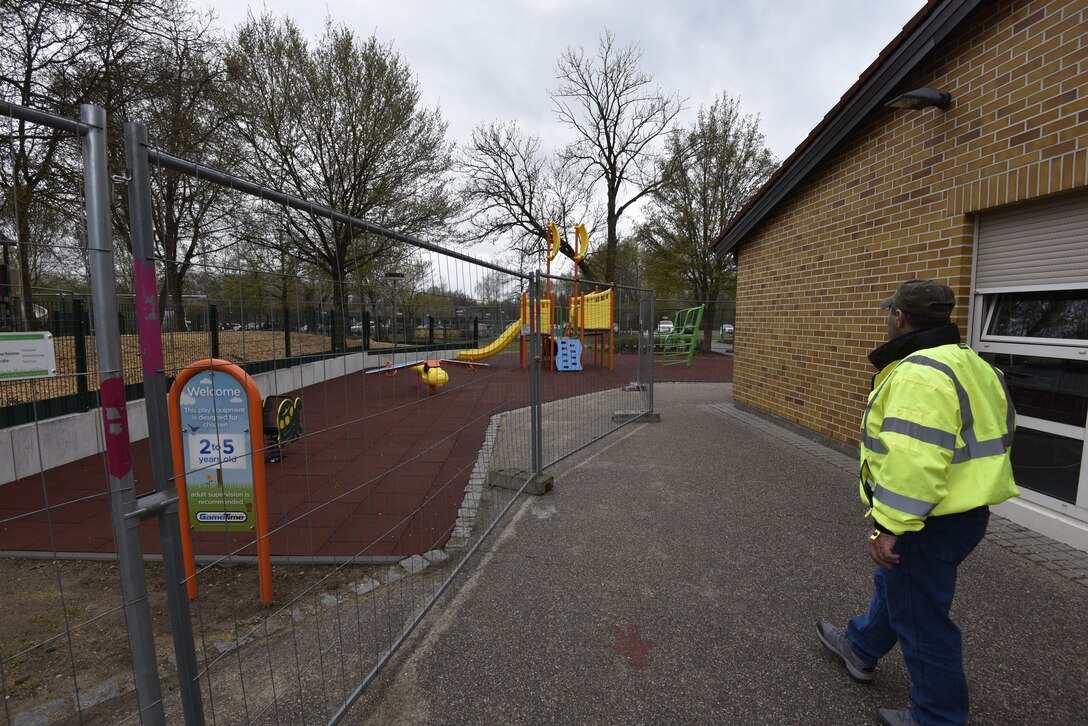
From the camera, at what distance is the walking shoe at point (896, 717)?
1863 millimetres

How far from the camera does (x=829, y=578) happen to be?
3.02 m

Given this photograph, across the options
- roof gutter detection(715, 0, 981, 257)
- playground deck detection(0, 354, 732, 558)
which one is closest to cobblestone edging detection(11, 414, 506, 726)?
playground deck detection(0, 354, 732, 558)

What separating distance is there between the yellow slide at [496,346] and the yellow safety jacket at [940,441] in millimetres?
2841

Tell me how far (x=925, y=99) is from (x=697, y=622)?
459 cm

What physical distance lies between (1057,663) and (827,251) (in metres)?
4.74

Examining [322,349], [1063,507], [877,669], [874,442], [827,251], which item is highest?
[827,251]

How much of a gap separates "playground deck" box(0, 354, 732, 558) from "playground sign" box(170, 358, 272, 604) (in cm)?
17

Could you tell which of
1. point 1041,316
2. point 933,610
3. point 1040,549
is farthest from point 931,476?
point 1041,316

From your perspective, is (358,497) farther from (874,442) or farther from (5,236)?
(874,442)

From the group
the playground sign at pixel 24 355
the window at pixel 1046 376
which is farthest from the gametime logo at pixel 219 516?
the window at pixel 1046 376

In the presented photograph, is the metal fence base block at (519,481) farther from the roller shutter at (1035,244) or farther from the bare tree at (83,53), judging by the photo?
the bare tree at (83,53)

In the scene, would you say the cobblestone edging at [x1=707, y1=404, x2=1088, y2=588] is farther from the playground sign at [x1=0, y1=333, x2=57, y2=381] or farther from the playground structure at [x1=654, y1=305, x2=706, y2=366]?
the playground structure at [x1=654, y1=305, x2=706, y2=366]

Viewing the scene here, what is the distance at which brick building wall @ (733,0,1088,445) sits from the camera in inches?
135

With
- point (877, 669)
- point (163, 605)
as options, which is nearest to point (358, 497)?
point (163, 605)
